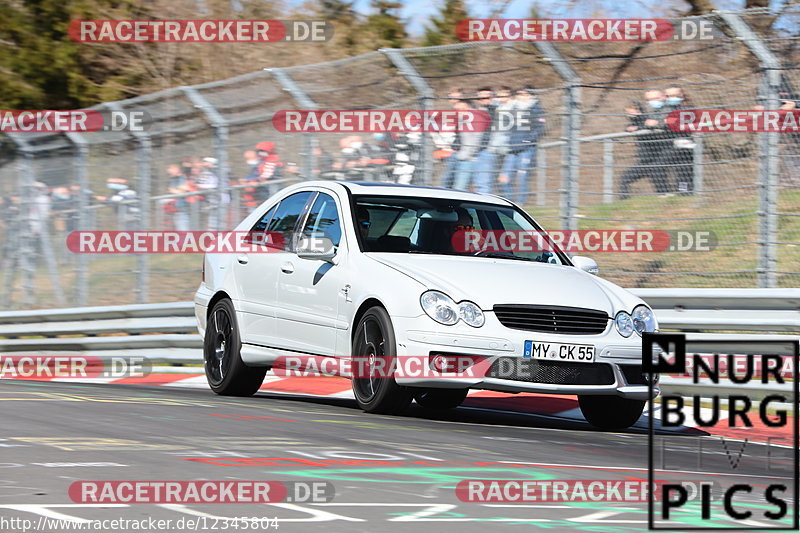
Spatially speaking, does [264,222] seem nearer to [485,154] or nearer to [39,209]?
[485,154]

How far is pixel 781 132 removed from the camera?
443 inches

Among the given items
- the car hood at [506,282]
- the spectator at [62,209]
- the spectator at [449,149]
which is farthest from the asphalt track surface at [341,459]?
the spectator at [62,209]

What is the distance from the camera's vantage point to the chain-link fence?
11.5 m

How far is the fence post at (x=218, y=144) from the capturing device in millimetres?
15766

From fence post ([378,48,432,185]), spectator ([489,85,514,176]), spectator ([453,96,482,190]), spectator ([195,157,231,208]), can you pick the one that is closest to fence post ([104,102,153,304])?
spectator ([195,157,231,208])

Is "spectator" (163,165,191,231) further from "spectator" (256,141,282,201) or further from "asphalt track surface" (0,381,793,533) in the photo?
"asphalt track surface" (0,381,793,533)

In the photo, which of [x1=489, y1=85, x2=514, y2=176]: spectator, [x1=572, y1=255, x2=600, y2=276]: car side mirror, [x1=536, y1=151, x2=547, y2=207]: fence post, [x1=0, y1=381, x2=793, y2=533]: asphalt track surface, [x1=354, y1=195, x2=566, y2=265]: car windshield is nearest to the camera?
[x1=0, y1=381, x2=793, y2=533]: asphalt track surface

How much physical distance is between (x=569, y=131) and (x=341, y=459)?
6432mm

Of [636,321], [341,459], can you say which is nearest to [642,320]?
[636,321]

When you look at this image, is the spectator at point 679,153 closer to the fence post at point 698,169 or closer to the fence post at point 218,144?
the fence post at point 698,169

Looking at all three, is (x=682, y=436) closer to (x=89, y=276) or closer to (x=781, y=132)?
(x=781, y=132)

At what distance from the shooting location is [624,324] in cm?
923

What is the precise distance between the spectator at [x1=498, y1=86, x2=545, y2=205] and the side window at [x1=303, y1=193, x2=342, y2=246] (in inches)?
125

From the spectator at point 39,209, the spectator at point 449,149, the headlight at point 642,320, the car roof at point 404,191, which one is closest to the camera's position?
the headlight at point 642,320
